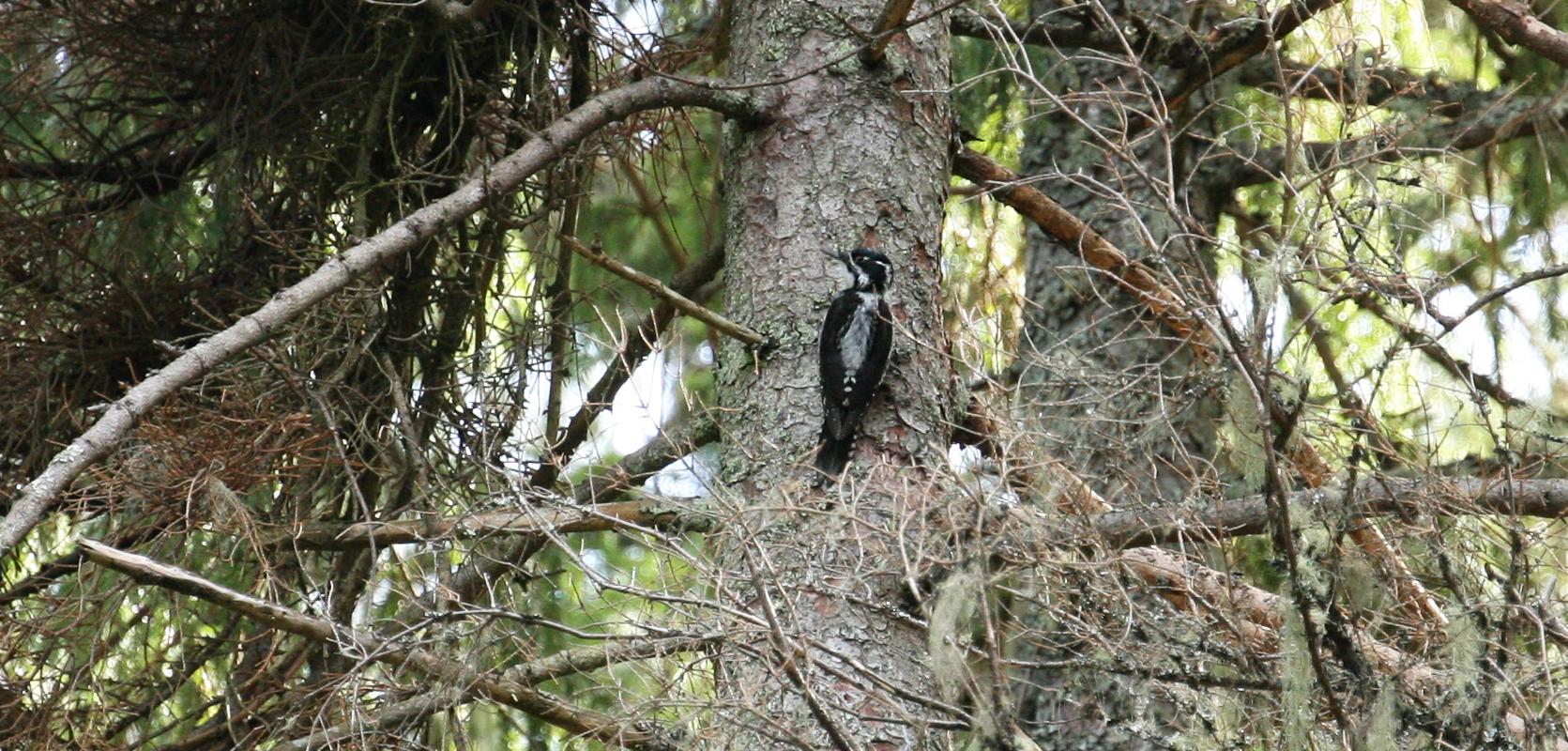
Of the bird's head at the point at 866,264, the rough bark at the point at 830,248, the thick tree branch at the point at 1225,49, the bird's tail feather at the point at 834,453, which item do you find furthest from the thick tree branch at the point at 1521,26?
the bird's tail feather at the point at 834,453

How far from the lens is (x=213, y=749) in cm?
373

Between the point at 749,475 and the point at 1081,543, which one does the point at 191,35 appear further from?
the point at 1081,543

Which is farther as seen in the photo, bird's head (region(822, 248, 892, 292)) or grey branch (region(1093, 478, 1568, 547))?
bird's head (region(822, 248, 892, 292))

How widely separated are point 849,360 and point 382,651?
41.5 inches

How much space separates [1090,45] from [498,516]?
2190 mm

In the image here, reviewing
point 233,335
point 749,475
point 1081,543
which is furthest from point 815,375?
point 233,335

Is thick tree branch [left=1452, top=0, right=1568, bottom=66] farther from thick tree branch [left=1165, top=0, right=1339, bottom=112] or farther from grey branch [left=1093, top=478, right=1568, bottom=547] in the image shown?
grey branch [left=1093, top=478, right=1568, bottom=547]

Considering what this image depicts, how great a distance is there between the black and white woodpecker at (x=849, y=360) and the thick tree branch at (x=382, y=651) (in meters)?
0.69

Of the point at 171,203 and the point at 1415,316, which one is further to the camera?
the point at 171,203

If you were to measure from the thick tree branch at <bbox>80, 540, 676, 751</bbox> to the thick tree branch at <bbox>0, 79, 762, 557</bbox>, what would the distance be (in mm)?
149

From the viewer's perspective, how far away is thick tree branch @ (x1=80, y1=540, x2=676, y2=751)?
2545 mm

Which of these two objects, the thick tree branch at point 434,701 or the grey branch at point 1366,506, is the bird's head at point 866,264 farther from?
the thick tree branch at point 434,701

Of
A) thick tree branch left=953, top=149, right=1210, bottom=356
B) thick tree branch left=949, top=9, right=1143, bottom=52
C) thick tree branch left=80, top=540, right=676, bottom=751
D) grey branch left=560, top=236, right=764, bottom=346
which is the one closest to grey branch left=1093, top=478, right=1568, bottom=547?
thick tree branch left=80, top=540, right=676, bottom=751

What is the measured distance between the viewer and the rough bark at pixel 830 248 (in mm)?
2938
